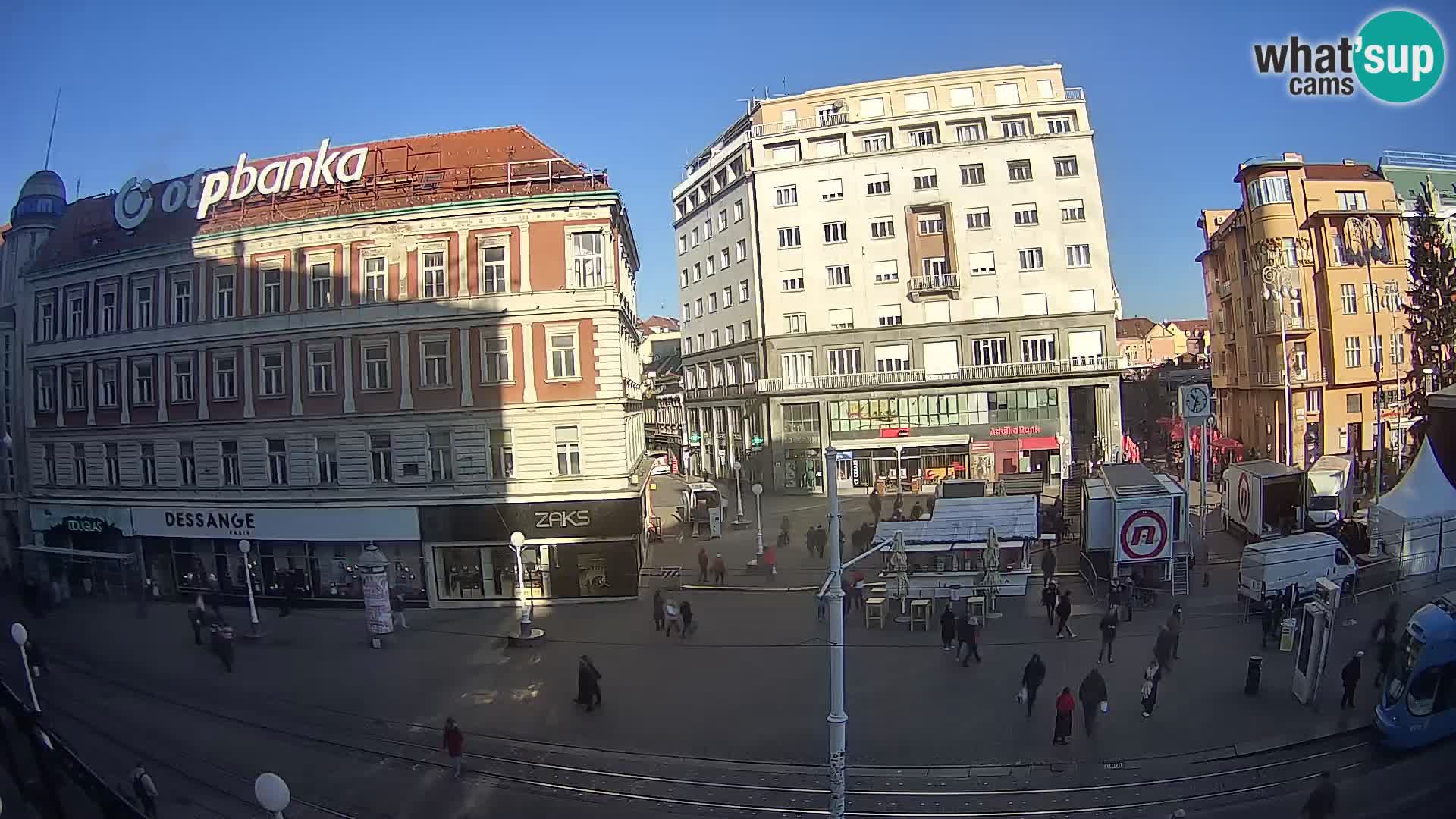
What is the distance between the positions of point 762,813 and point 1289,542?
1623 centimetres

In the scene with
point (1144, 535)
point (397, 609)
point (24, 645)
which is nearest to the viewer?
point (24, 645)

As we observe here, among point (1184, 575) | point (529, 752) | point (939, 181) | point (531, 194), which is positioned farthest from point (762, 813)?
point (939, 181)

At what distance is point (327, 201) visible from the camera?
2353 cm

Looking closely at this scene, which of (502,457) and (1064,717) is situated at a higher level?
(502,457)

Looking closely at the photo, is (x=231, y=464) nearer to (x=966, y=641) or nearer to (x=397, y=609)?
(x=397, y=609)

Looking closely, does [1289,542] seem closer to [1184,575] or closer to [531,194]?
[1184,575]

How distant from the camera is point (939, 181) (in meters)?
44.7

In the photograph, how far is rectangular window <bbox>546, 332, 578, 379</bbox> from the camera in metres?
22.7

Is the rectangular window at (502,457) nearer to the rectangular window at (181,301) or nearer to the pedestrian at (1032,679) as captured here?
the rectangular window at (181,301)

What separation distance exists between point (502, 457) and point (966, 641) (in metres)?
14.7

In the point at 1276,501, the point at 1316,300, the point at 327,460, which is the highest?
the point at 1316,300

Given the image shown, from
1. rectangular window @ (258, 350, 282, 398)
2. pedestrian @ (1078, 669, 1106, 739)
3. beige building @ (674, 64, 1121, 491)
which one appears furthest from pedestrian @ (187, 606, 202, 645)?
beige building @ (674, 64, 1121, 491)

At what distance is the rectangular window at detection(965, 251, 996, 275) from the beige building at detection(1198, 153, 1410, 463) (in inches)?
452

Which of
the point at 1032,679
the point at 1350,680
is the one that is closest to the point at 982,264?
the point at 1350,680
